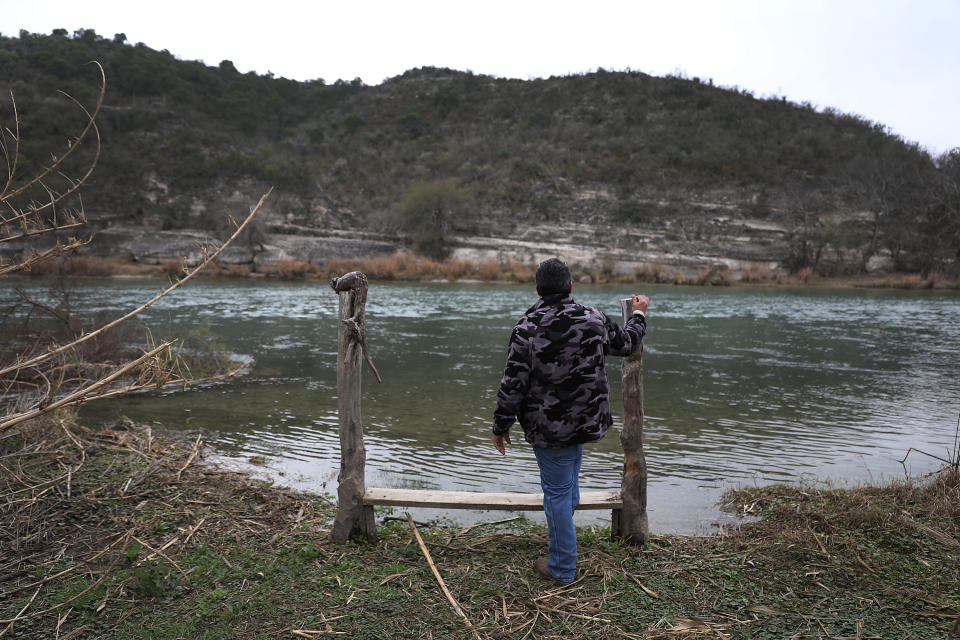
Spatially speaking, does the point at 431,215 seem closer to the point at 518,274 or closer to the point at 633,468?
the point at 518,274

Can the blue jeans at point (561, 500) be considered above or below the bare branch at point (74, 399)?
below

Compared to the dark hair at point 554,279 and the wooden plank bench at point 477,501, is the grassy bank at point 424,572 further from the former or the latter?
the dark hair at point 554,279

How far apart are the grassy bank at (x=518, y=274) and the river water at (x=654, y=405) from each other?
15.7m

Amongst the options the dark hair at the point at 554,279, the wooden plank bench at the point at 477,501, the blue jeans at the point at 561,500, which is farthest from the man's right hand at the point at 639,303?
the wooden plank bench at the point at 477,501

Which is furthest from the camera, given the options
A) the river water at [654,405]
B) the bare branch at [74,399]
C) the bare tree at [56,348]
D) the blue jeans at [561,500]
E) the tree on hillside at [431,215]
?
the tree on hillside at [431,215]

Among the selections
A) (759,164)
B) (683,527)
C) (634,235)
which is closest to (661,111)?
(759,164)

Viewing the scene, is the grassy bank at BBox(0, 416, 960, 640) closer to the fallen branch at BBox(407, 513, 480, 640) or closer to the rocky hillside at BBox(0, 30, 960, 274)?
the fallen branch at BBox(407, 513, 480, 640)

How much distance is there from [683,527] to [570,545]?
1.86 meters

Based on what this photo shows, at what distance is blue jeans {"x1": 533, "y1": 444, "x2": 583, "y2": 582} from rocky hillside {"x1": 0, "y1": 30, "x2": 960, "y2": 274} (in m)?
36.6

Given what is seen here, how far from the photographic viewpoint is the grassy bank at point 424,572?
3262 millimetres

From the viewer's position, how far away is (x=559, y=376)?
3.48 m

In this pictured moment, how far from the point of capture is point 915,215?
42.6m

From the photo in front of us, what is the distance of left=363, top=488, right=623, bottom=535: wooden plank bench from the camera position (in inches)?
166

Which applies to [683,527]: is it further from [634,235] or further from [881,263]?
[881,263]
